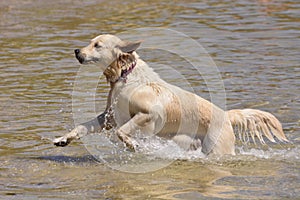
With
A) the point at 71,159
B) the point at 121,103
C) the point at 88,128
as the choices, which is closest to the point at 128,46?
the point at 121,103

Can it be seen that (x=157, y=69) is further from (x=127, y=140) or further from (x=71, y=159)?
(x=127, y=140)

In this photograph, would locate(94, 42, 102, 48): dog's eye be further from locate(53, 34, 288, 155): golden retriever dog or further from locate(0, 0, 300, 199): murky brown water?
locate(0, 0, 300, 199): murky brown water

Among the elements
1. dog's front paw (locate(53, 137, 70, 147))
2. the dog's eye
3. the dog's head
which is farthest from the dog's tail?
dog's front paw (locate(53, 137, 70, 147))

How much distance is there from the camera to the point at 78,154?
784 cm

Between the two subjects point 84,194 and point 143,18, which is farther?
point 143,18

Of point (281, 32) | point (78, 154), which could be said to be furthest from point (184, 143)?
point (281, 32)

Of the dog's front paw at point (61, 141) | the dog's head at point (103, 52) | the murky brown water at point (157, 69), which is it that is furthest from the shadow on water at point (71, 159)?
the dog's head at point (103, 52)

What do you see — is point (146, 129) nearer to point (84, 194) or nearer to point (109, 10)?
point (84, 194)

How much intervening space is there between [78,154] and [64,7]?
10.8 meters

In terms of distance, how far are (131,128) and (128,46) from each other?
2.77 ft

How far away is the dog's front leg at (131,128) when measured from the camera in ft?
24.0

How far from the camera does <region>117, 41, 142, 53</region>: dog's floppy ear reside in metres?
7.42

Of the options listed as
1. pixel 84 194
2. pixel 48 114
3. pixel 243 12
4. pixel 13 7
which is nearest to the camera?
pixel 84 194

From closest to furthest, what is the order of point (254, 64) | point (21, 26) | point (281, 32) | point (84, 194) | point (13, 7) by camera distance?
point (84, 194), point (254, 64), point (281, 32), point (21, 26), point (13, 7)
